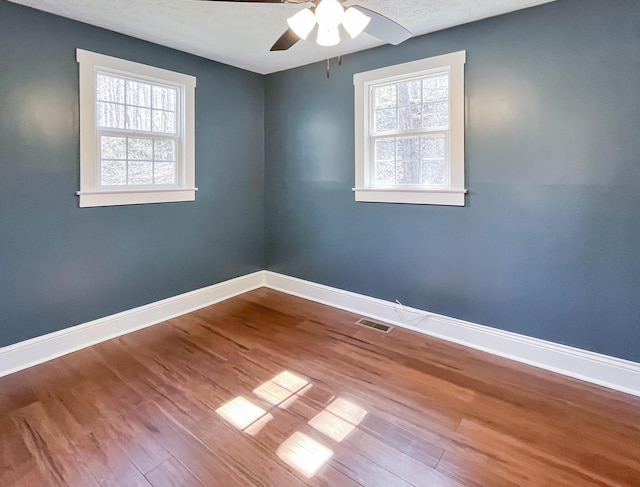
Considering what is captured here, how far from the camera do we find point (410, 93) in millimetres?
3311

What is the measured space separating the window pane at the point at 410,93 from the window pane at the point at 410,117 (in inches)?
2.1

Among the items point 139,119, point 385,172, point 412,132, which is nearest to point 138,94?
point 139,119

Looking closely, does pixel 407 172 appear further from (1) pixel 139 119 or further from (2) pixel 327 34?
(1) pixel 139 119

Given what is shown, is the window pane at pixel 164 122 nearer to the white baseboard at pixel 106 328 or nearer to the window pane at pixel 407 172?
the white baseboard at pixel 106 328

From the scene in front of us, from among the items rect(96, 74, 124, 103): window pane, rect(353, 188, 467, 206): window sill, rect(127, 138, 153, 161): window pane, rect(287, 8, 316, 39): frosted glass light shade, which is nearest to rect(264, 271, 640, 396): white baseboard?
rect(353, 188, 467, 206): window sill

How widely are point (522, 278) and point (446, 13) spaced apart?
6.90ft

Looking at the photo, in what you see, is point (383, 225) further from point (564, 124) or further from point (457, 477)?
point (457, 477)

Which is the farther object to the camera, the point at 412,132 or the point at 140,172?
the point at 140,172

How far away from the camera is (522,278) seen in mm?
2781

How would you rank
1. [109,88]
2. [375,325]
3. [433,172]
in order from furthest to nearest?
[375,325] → [433,172] → [109,88]

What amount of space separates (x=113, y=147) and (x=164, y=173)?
53 centimetres

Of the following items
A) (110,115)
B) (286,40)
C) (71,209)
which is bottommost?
(71,209)

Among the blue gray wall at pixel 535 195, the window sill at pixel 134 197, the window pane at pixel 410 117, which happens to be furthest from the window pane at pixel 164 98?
the window pane at pixel 410 117

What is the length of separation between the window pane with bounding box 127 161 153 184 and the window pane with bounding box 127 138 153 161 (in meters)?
0.05
